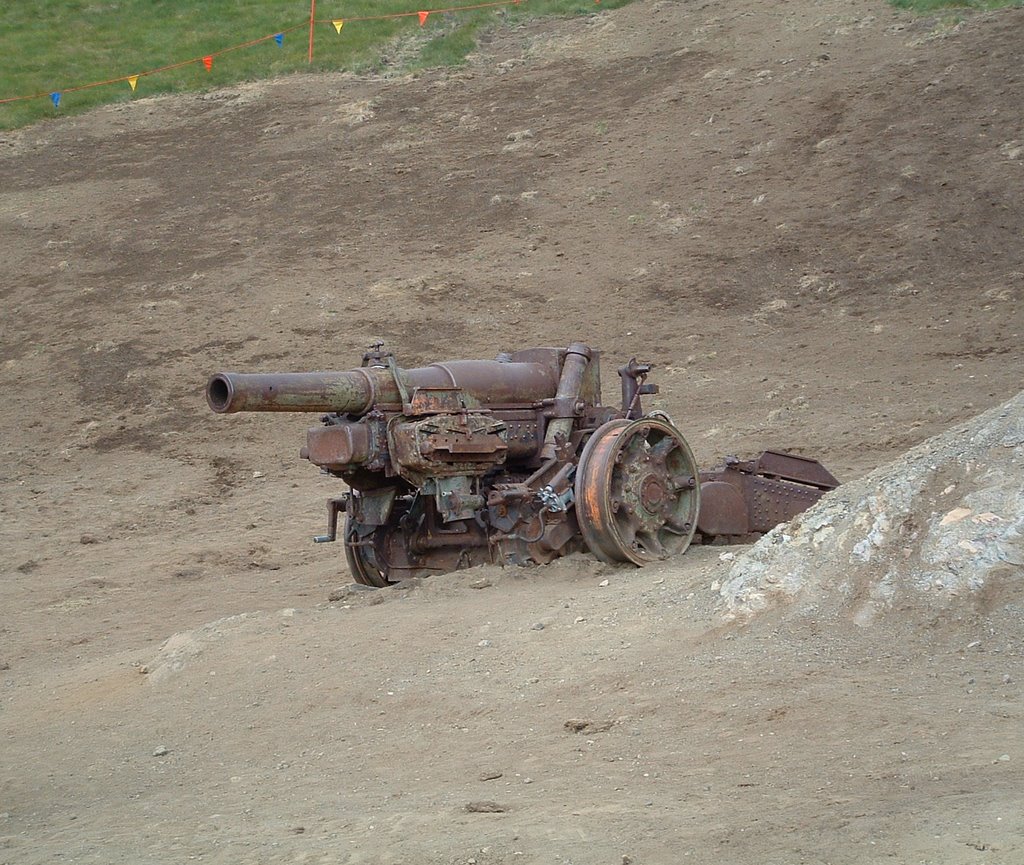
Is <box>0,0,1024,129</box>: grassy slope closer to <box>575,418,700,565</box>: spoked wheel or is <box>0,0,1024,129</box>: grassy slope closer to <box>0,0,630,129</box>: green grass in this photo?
<box>0,0,630,129</box>: green grass

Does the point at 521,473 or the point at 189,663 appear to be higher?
the point at 521,473

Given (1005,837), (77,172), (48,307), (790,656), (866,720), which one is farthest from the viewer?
(77,172)

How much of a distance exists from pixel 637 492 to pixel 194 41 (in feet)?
69.8

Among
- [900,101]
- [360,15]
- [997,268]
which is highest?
[360,15]

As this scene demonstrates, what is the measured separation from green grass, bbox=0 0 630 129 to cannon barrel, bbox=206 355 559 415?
17.1 metres

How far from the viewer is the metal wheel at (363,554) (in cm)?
972

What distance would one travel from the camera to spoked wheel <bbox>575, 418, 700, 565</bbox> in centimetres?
909

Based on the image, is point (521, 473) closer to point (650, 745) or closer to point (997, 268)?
point (650, 745)

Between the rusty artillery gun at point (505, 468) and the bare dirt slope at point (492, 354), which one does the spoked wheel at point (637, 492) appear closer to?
the rusty artillery gun at point (505, 468)

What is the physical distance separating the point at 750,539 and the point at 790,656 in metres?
3.80

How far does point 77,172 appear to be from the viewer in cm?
2412

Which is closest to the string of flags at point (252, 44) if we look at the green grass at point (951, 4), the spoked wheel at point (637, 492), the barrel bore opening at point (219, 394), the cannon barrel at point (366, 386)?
the green grass at point (951, 4)

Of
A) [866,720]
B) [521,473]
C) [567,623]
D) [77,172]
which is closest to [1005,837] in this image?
[866,720]

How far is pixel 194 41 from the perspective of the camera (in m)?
27.8
